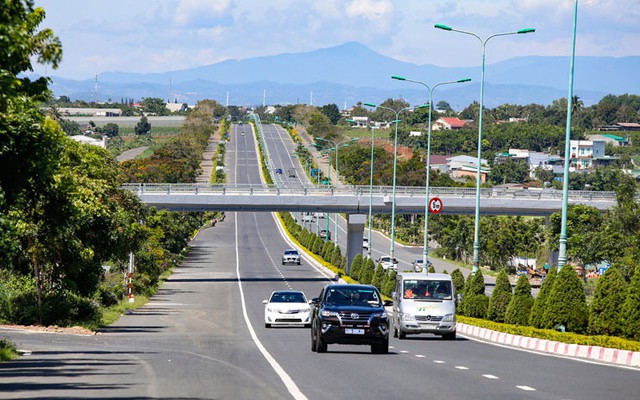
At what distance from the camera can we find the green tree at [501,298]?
38969 mm

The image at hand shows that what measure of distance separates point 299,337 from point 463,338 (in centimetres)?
515

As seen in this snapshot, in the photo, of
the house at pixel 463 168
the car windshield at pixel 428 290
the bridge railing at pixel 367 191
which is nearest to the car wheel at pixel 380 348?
the car windshield at pixel 428 290

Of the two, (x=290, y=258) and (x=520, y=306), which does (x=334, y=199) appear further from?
(x=520, y=306)

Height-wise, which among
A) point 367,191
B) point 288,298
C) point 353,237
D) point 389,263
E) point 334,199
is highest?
point 367,191

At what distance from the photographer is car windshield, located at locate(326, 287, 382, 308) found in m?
27.0

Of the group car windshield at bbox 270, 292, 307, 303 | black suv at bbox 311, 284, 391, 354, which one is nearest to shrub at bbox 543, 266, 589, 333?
black suv at bbox 311, 284, 391, 354

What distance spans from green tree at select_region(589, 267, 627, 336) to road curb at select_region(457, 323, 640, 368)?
3.75 ft

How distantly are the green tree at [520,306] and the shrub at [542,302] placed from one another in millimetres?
1592

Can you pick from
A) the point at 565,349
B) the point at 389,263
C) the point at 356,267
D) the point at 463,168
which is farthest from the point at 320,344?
the point at 463,168

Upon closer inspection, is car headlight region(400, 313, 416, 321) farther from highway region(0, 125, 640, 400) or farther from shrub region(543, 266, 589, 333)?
shrub region(543, 266, 589, 333)

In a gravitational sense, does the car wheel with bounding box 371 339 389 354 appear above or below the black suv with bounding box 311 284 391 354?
below

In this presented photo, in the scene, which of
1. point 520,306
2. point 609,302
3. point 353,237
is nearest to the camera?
point 609,302

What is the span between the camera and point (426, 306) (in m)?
33.9

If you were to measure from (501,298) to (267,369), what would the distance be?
19.6 m
